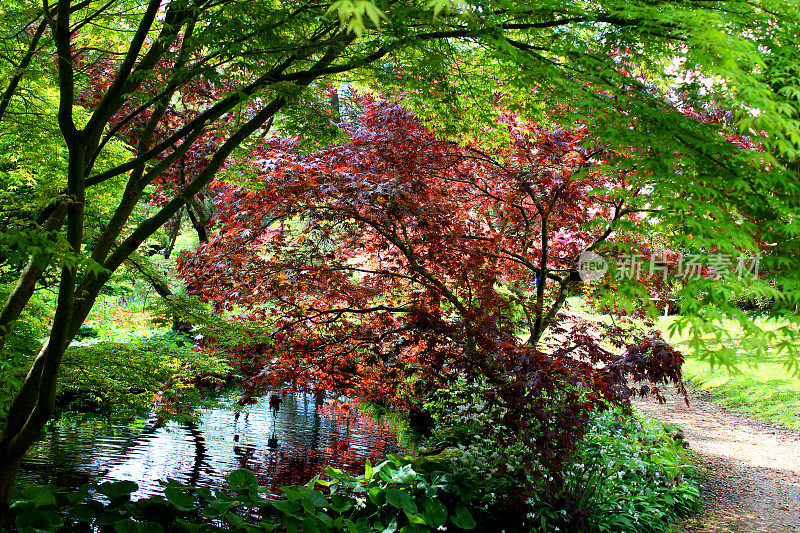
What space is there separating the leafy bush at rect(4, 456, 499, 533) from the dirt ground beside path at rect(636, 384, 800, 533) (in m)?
2.32

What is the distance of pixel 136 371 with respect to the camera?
4098 millimetres

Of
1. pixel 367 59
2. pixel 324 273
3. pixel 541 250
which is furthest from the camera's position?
pixel 541 250

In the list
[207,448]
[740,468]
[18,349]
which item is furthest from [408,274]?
[740,468]

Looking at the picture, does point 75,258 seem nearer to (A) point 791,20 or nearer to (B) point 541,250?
(A) point 791,20

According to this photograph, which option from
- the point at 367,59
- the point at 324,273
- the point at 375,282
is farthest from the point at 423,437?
the point at 367,59

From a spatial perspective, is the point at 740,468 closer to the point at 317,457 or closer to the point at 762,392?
the point at 762,392

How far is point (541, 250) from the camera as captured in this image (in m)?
5.79

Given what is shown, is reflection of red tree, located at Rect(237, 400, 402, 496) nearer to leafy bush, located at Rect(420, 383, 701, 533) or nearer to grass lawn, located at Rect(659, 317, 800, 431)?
leafy bush, located at Rect(420, 383, 701, 533)

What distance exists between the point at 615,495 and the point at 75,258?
170 inches

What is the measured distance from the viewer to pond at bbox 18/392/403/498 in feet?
16.2

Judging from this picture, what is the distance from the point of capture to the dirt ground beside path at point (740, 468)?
15.9 feet

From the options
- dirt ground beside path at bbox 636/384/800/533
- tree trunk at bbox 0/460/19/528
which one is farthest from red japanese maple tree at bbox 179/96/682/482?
tree trunk at bbox 0/460/19/528

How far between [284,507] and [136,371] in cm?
156

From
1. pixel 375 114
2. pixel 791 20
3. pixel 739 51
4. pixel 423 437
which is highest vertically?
pixel 375 114
